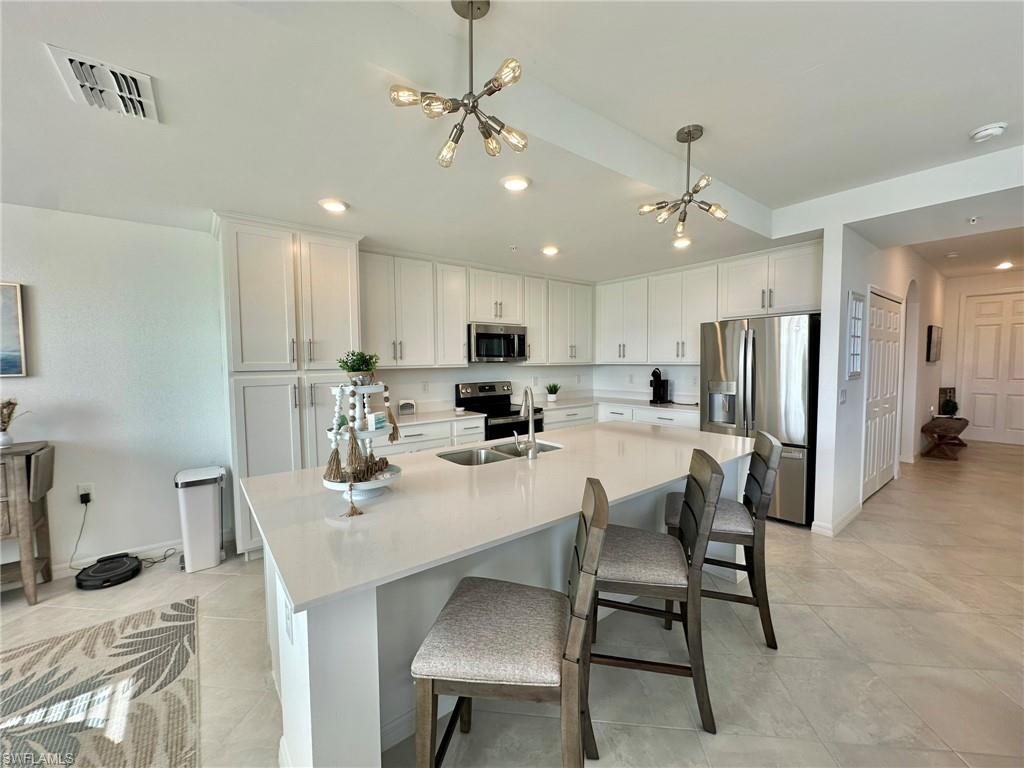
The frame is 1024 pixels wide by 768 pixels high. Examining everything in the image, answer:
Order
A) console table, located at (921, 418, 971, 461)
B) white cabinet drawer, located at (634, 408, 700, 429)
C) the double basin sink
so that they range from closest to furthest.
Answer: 1. the double basin sink
2. white cabinet drawer, located at (634, 408, 700, 429)
3. console table, located at (921, 418, 971, 461)

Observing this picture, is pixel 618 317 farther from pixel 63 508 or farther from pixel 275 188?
pixel 63 508

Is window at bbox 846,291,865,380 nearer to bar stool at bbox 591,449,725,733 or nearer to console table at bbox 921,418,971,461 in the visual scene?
bar stool at bbox 591,449,725,733

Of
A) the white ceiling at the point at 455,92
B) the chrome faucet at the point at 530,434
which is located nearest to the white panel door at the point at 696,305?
the white ceiling at the point at 455,92

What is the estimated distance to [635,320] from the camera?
480cm

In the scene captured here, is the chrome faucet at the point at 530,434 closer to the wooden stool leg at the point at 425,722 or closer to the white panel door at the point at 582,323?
the wooden stool leg at the point at 425,722

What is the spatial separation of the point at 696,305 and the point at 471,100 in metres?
3.58

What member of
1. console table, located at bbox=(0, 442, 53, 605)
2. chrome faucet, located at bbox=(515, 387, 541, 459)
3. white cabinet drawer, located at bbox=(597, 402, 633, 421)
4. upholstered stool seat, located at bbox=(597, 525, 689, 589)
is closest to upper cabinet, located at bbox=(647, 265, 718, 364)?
white cabinet drawer, located at bbox=(597, 402, 633, 421)

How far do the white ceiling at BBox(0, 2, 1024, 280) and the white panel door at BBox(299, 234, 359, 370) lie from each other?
1.14 ft

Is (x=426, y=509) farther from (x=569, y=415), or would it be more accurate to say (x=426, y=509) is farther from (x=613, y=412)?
(x=613, y=412)

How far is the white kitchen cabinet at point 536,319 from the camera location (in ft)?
14.9

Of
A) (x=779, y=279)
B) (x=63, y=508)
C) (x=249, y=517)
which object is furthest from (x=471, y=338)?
(x=63, y=508)

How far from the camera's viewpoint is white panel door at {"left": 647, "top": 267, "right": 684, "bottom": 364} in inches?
173

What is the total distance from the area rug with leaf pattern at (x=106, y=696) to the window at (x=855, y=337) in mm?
4521

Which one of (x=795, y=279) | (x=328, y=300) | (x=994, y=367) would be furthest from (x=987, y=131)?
(x=994, y=367)
